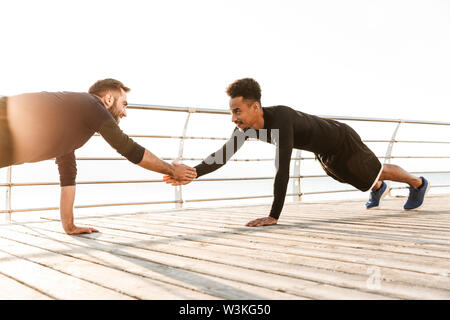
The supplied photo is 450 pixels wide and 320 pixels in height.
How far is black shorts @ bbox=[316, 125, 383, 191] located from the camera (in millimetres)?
3455

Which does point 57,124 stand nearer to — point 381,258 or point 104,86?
point 104,86

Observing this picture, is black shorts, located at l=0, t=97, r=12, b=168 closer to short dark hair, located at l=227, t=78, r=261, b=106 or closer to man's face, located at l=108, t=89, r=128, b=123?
man's face, located at l=108, t=89, r=128, b=123

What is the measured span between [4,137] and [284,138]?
1.70 meters

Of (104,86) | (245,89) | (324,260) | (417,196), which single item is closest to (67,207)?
(104,86)

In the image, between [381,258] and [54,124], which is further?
[54,124]

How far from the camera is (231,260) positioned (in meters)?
1.82

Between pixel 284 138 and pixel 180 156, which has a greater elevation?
pixel 284 138

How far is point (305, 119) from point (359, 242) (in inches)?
47.0

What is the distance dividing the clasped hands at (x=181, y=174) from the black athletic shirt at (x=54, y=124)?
0.66 metres

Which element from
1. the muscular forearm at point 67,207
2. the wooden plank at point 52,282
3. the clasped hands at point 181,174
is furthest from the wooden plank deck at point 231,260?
the clasped hands at point 181,174

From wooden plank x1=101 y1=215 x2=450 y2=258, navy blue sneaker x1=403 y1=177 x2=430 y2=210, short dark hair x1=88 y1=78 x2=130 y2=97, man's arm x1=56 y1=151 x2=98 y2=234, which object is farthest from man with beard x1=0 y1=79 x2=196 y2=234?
navy blue sneaker x1=403 y1=177 x2=430 y2=210

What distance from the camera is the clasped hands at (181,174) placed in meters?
2.96

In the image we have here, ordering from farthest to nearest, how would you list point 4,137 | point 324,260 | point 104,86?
point 104,86 → point 4,137 → point 324,260
